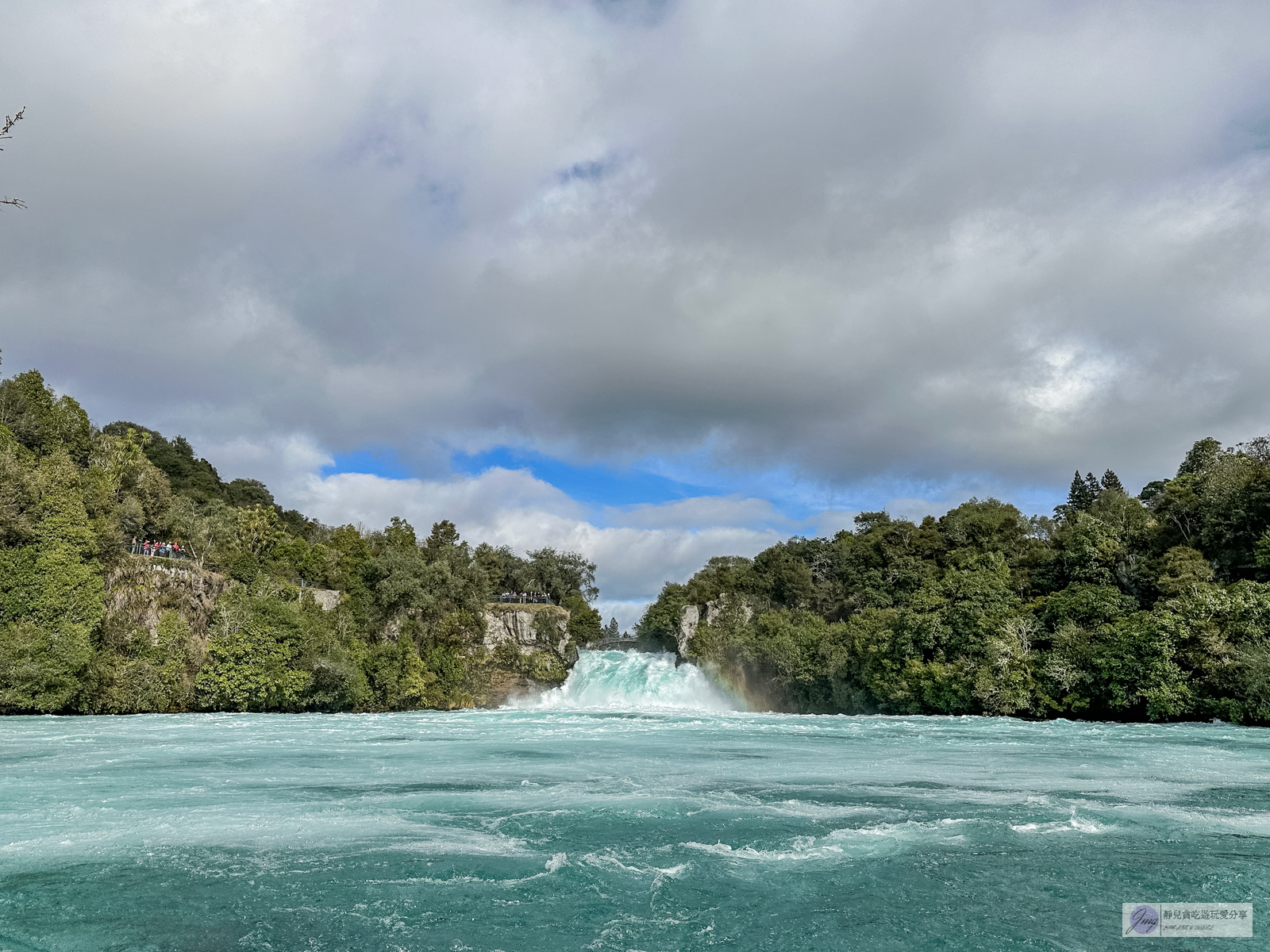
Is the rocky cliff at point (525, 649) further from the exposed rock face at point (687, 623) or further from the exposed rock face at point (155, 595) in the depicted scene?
the exposed rock face at point (155, 595)

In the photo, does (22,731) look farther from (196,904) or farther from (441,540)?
(441,540)

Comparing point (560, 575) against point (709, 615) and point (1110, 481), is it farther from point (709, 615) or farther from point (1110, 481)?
point (1110, 481)

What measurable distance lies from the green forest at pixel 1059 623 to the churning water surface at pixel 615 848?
15382 millimetres

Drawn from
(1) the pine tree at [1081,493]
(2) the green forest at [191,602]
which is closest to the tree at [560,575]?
(2) the green forest at [191,602]

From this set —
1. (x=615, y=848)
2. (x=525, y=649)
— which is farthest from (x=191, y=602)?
(x=615, y=848)

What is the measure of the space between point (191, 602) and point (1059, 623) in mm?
54691

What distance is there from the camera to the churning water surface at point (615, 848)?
8.16 m

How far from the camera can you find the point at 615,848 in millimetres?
11477

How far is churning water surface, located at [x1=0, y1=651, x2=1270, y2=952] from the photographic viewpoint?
321 inches

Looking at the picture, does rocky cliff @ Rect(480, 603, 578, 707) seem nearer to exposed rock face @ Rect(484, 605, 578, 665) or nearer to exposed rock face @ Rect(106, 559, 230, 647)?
exposed rock face @ Rect(484, 605, 578, 665)

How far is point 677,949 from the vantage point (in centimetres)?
768

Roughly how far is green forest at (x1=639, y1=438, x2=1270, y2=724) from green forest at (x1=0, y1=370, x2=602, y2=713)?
27.6m

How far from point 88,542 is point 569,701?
4397 centimetres

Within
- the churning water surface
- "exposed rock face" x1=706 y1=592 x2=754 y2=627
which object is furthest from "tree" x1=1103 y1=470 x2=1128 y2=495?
the churning water surface
